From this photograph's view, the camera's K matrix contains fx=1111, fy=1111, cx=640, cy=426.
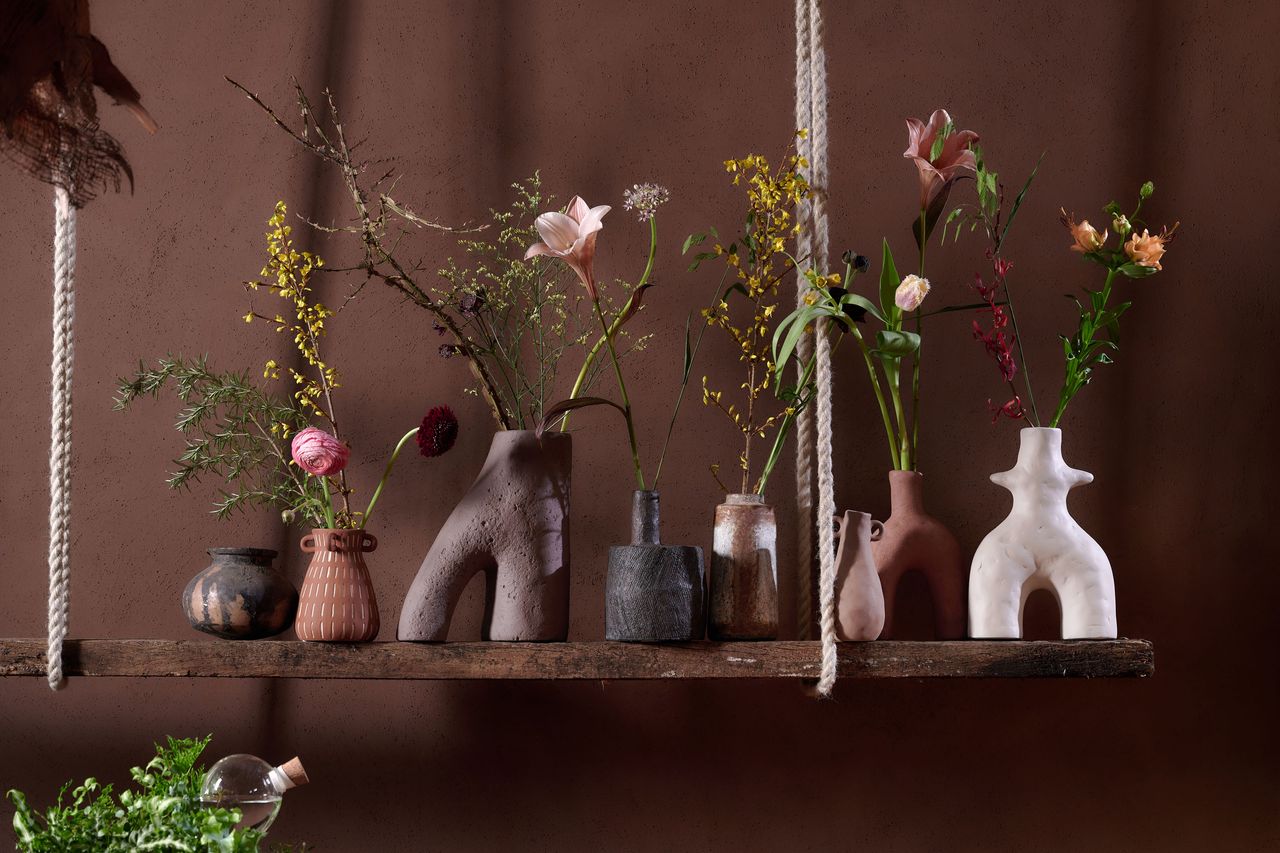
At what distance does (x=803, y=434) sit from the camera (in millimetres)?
1212

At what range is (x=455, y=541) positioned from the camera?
3.64 ft

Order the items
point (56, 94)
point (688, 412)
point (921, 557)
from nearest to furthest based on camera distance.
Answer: point (56, 94), point (921, 557), point (688, 412)

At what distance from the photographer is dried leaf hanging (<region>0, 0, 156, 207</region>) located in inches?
27.5

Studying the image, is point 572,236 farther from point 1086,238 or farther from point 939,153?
point 1086,238

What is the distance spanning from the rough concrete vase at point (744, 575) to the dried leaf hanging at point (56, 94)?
0.64 metres

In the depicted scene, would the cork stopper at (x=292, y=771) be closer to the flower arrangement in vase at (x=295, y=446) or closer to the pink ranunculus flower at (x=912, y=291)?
the flower arrangement in vase at (x=295, y=446)

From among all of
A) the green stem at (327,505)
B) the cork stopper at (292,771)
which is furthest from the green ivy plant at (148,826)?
the green stem at (327,505)

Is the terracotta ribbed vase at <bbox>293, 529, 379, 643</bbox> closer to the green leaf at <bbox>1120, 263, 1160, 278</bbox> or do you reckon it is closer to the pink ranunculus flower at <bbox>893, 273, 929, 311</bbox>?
the pink ranunculus flower at <bbox>893, 273, 929, 311</bbox>

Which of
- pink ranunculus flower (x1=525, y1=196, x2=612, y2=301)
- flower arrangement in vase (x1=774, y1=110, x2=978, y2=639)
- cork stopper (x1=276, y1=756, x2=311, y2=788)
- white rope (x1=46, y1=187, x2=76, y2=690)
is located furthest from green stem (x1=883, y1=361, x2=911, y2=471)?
white rope (x1=46, y1=187, x2=76, y2=690)

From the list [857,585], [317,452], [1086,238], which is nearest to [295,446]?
[317,452]

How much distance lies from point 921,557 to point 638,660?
0.33 meters

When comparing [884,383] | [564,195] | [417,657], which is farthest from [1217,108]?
[417,657]

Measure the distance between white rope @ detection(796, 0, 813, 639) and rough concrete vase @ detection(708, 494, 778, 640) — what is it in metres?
0.09

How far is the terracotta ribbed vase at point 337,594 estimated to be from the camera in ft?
3.58
